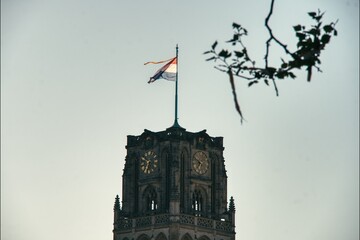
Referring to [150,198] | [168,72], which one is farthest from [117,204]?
[168,72]

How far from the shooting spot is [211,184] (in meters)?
137

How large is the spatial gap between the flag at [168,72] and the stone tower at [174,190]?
184 inches

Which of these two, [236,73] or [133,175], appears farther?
[133,175]

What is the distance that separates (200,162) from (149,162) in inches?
180

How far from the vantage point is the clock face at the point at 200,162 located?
136m

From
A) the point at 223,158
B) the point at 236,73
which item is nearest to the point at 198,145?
the point at 223,158

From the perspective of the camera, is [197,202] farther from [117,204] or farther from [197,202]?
[117,204]

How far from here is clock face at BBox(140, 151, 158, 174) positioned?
136 meters

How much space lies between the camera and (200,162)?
13612cm

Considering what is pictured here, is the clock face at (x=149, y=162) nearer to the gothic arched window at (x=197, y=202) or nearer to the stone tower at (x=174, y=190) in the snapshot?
the stone tower at (x=174, y=190)

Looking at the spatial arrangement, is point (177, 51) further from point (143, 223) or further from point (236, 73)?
point (236, 73)

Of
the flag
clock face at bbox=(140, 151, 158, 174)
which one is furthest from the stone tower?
Result: the flag

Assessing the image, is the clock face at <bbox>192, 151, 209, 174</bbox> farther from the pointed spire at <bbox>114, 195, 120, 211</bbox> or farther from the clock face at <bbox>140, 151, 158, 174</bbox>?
the pointed spire at <bbox>114, 195, 120, 211</bbox>

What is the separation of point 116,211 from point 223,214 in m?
9.75
